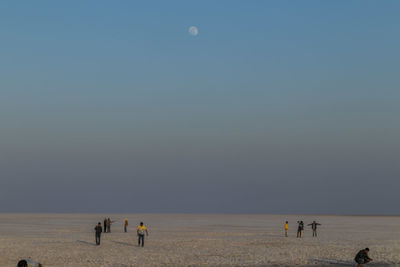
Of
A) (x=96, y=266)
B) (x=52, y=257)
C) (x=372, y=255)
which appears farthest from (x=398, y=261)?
(x=52, y=257)

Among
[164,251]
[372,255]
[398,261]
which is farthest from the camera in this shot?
[164,251]

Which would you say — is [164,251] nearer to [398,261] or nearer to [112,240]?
[112,240]

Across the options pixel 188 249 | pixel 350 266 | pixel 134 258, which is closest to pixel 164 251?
pixel 188 249

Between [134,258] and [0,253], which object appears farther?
[0,253]

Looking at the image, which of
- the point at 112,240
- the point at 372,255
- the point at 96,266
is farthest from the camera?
the point at 112,240

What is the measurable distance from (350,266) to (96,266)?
40.2 feet

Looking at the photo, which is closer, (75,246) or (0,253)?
(0,253)

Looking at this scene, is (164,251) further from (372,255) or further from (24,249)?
(372,255)

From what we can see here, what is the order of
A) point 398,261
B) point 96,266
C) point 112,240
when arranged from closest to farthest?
point 96,266 → point 398,261 → point 112,240

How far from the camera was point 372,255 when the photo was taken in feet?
98.9

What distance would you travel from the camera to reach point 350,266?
1006 inches

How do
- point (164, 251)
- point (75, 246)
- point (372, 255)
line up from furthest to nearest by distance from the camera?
point (75, 246) < point (164, 251) < point (372, 255)

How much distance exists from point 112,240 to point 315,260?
17.7 meters

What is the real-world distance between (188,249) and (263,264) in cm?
827
